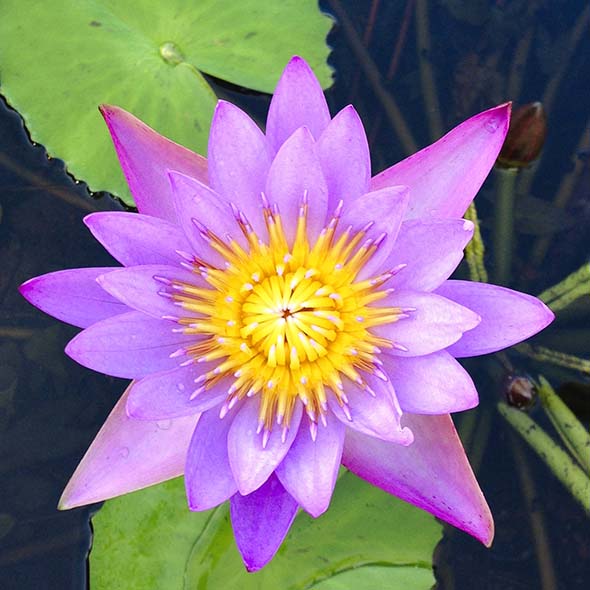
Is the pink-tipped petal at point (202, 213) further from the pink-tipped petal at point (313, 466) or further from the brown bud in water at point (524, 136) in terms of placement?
the brown bud in water at point (524, 136)

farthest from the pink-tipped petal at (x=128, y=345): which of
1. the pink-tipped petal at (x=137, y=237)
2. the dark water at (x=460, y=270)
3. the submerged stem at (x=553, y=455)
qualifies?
the submerged stem at (x=553, y=455)

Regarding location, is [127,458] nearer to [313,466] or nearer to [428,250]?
[313,466]

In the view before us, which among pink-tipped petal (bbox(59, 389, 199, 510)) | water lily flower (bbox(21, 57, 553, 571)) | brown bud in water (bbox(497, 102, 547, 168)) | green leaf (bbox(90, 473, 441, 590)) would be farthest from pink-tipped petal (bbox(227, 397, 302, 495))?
brown bud in water (bbox(497, 102, 547, 168))

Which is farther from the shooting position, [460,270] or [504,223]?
[460,270]

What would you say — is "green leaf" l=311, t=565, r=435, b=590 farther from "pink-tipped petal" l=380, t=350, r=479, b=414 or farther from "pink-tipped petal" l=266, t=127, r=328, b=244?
"pink-tipped petal" l=266, t=127, r=328, b=244

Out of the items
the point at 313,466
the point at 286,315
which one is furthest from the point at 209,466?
the point at 286,315

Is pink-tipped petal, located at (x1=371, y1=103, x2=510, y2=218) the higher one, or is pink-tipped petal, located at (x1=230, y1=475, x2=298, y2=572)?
pink-tipped petal, located at (x1=371, y1=103, x2=510, y2=218)

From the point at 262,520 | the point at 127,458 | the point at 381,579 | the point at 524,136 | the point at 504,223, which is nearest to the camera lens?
the point at 262,520

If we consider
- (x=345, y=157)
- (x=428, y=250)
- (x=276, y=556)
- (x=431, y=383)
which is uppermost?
(x=345, y=157)
